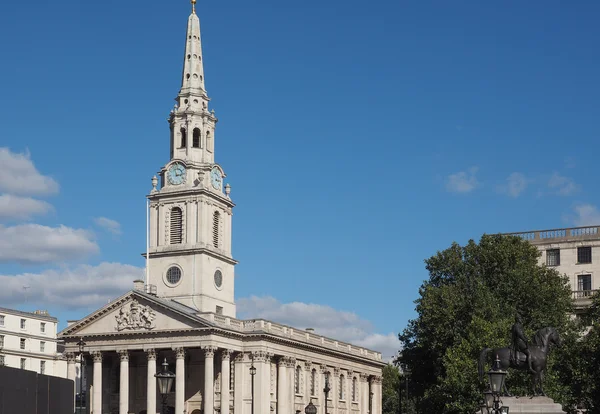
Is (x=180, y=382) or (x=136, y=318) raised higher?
(x=136, y=318)

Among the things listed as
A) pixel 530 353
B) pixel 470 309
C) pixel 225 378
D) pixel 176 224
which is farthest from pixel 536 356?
pixel 176 224

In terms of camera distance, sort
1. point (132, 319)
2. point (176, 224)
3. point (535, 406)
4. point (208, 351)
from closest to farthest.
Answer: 1. point (535, 406)
2. point (208, 351)
3. point (132, 319)
4. point (176, 224)

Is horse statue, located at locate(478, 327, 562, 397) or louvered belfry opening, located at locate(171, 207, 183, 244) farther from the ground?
louvered belfry opening, located at locate(171, 207, 183, 244)

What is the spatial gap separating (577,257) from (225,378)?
33.5 metres

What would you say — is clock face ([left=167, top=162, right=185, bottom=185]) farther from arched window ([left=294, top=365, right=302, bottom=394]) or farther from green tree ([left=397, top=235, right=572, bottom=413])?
green tree ([left=397, top=235, right=572, bottom=413])

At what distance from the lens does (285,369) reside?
11162 centimetres

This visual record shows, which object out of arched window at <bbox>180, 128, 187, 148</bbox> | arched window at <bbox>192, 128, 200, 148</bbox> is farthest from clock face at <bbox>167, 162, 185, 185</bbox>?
arched window at <bbox>192, 128, 200, 148</bbox>

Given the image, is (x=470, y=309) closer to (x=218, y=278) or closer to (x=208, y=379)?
(x=208, y=379)

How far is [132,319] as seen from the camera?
351 ft

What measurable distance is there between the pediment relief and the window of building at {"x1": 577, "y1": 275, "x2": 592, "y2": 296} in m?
33.6

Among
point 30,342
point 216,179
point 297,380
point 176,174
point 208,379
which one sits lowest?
point 297,380

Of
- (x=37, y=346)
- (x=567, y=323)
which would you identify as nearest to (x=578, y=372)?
(x=567, y=323)

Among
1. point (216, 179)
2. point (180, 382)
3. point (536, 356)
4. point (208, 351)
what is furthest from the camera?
point (216, 179)

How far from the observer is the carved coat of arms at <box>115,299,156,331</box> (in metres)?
106
